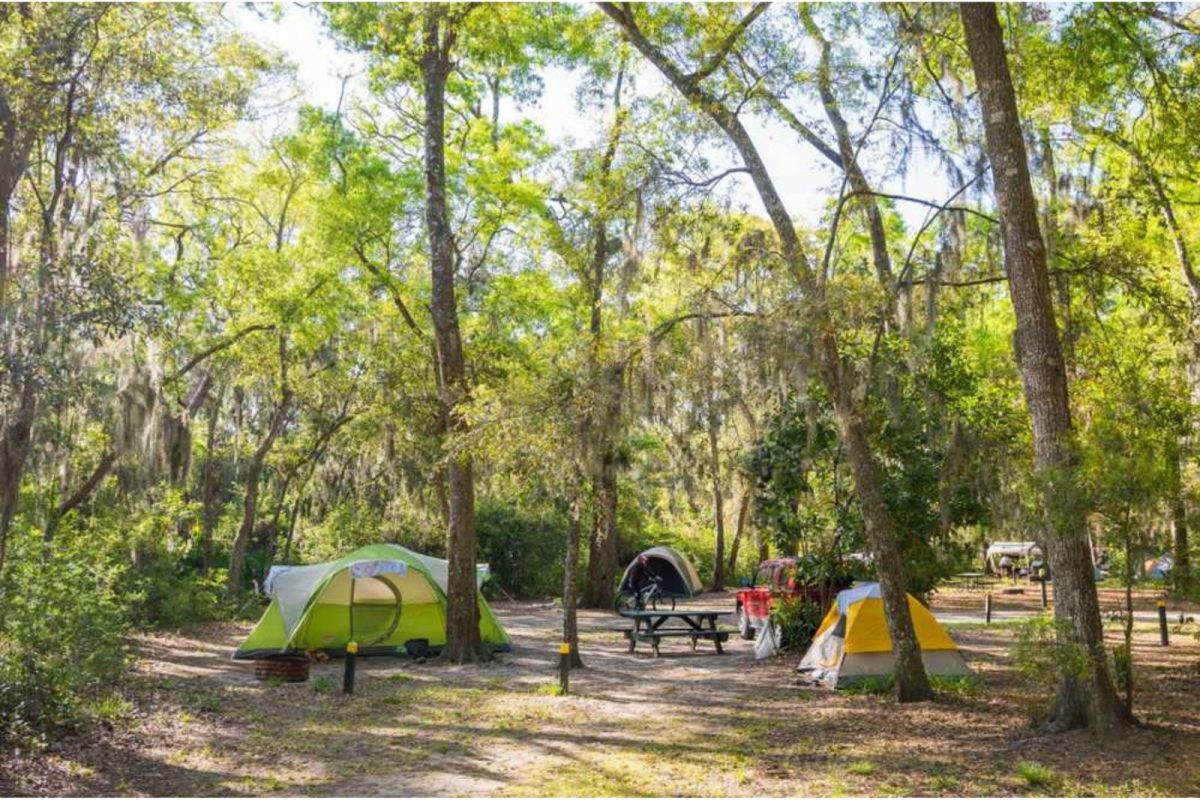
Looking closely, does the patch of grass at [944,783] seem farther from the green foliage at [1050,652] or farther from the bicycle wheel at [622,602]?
the bicycle wheel at [622,602]

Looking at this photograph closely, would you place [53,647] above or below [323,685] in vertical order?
above

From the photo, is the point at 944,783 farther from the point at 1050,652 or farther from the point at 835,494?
the point at 835,494

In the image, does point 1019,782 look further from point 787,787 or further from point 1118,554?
point 1118,554

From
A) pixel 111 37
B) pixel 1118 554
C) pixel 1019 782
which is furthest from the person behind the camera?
pixel 111 37

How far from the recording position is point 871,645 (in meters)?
11.4

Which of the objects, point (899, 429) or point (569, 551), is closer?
point (569, 551)

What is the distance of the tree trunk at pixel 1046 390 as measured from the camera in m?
7.82

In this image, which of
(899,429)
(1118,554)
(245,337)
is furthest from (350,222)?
(1118,554)

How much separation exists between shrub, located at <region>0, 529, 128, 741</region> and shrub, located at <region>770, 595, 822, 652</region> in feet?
28.0

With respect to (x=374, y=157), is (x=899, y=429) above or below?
below

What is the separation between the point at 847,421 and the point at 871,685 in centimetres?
302

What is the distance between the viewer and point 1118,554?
8898 mm

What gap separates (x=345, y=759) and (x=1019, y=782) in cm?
493

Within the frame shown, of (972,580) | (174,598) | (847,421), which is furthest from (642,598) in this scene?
(972,580)
